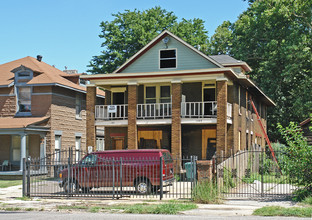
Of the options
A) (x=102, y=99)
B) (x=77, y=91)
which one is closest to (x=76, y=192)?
(x=77, y=91)

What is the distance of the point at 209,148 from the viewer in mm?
29438

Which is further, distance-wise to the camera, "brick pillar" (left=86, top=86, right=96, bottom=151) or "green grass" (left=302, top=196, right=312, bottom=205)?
"brick pillar" (left=86, top=86, right=96, bottom=151)

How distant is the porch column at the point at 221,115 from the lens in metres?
26.8

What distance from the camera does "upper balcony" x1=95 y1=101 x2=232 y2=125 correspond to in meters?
27.7

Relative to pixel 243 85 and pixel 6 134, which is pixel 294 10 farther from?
pixel 6 134

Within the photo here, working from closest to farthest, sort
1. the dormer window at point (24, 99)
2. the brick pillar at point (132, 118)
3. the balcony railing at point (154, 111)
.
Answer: the balcony railing at point (154, 111)
the brick pillar at point (132, 118)
the dormer window at point (24, 99)

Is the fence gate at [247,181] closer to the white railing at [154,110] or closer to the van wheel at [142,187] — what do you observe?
the van wheel at [142,187]

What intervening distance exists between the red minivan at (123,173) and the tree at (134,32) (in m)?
28.5

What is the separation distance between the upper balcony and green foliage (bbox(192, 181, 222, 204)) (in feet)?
32.5

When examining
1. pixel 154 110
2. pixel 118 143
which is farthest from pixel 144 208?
pixel 118 143

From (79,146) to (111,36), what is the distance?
17.2 meters

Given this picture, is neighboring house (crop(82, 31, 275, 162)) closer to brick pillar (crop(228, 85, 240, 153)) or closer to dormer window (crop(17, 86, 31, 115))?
brick pillar (crop(228, 85, 240, 153))

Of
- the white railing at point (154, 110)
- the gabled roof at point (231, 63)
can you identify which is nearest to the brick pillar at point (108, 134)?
the white railing at point (154, 110)

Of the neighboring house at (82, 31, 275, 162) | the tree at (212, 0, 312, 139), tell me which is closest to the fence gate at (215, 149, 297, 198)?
the neighboring house at (82, 31, 275, 162)
